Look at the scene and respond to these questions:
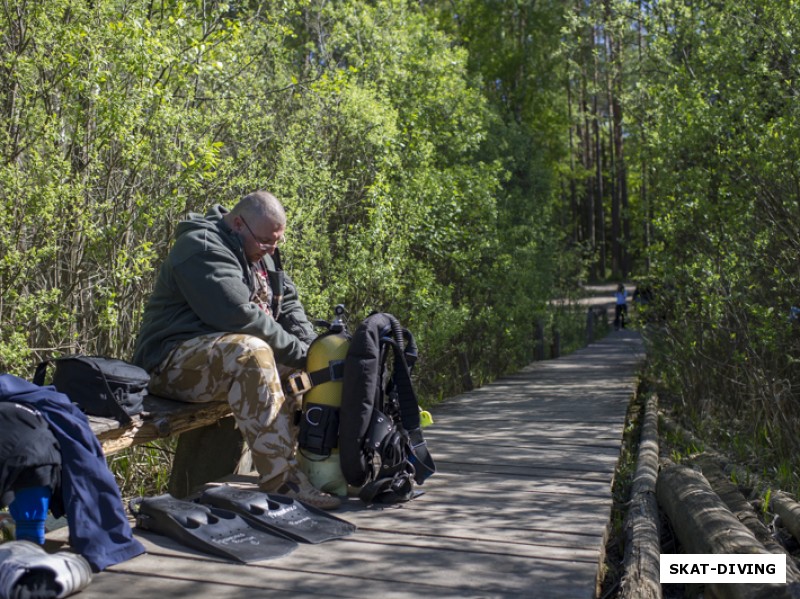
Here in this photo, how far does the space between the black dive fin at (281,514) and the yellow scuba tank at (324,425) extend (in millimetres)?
461

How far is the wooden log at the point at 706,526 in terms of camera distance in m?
3.49

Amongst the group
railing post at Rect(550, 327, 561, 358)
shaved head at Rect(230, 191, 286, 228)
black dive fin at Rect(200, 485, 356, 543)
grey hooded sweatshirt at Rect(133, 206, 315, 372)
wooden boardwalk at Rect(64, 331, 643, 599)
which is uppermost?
shaved head at Rect(230, 191, 286, 228)

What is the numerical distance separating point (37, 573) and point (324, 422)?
1853 mm

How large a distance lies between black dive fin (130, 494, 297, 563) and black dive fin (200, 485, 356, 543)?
0.06m

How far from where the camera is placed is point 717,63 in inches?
432

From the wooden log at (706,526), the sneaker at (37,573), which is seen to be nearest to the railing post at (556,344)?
the wooden log at (706,526)

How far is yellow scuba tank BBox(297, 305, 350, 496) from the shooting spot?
4777 mm

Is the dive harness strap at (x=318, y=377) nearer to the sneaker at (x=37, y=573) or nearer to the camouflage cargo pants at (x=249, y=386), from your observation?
the camouflage cargo pants at (x=249, y=386)

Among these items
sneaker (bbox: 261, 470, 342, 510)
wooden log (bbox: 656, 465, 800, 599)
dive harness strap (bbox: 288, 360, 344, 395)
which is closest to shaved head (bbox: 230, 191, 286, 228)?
dive harness strap (bbox: 288, 360, 344, 395)

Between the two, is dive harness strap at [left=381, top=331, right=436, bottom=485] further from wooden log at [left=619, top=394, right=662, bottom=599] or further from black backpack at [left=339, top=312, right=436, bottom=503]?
wooden log at [left=619, top=394, right=662, bottom=599]

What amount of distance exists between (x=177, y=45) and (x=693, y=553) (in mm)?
4837

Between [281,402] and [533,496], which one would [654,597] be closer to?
[533,496]

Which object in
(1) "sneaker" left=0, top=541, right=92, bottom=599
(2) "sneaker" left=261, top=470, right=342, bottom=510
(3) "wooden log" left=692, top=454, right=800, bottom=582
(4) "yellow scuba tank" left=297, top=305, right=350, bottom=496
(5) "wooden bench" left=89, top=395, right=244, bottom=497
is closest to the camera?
(1) "sneaker" left=0, top=541, right=92, bottom=599

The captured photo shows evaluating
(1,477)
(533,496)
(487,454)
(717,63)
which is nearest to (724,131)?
(717,63)
